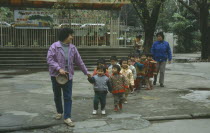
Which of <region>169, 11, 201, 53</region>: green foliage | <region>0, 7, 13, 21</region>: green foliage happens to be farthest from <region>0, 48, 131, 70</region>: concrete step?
<region>169, 11, 201, 53</region>: green foliage

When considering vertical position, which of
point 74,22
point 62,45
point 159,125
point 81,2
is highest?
point 81,2

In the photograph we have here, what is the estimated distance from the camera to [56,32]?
21.5 m

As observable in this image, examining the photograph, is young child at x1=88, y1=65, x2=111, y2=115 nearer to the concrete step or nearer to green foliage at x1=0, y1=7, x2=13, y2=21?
the concrete step

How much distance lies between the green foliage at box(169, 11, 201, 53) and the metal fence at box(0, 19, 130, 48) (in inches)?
541

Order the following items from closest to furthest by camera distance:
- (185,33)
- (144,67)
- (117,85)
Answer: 1. (117,85)
2. (144,67)
3. (185,33)

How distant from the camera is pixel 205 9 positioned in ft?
75.0

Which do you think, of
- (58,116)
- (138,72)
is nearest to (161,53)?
(138,72)

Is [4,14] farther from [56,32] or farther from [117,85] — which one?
[117,85]

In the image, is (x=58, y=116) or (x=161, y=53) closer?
(x=58, y=116)

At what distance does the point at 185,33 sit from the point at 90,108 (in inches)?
1116

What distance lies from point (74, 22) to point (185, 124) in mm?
16086

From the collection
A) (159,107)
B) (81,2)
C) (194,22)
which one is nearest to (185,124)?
(159,107)

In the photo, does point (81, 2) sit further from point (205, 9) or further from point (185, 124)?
point (185, 124)

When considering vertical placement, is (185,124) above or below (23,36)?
below
